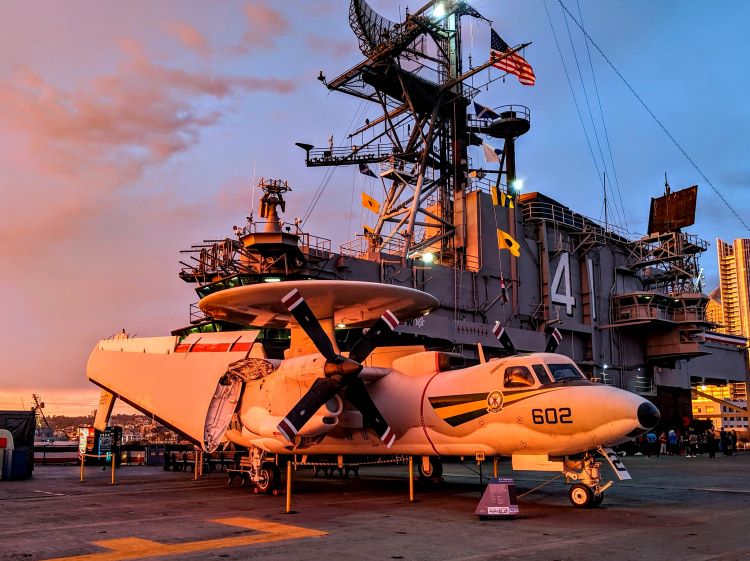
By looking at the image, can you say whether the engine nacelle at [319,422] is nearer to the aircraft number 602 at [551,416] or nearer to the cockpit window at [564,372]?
the aircraft number 602 at [551,416]

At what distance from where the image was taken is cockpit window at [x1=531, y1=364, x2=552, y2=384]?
661 inches

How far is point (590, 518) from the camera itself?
1468 centimetres

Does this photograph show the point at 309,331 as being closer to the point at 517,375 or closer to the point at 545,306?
the point at 517,375

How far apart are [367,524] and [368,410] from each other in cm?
574

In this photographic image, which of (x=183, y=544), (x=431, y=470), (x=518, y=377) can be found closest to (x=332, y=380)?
(x=518, y=377)

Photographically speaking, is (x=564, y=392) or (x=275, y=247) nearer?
(x=564, y=392)

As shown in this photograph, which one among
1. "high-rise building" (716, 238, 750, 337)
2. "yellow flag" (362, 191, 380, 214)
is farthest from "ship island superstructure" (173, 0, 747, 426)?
"high-rise building" (716, 238, 750, 337)

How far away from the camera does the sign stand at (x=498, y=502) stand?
14703 mm

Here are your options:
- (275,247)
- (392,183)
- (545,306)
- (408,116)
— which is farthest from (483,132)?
(275,247)

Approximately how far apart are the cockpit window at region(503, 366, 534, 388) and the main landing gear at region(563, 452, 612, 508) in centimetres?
233

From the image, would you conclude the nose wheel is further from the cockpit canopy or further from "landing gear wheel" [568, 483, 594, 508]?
the cockpit canopy

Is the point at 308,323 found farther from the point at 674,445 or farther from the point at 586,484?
the point at 674,445

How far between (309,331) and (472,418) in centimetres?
546

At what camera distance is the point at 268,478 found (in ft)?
69.5
